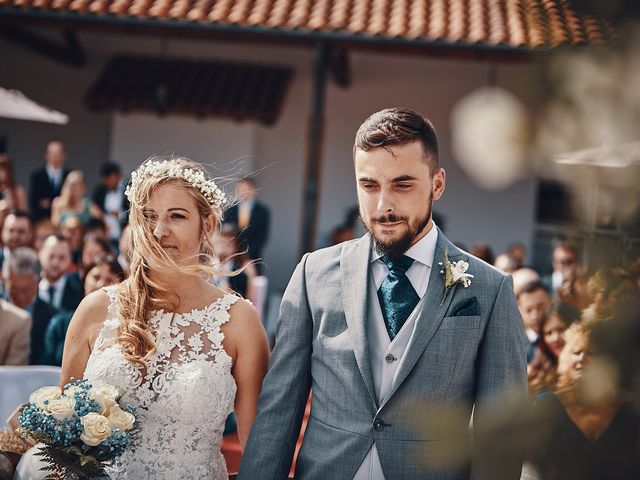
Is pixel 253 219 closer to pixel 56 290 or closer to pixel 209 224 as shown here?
pixel 56 290

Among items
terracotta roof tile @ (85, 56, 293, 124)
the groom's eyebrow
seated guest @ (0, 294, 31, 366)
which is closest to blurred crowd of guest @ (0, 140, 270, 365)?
seated guest @ (0, 294, 31, 366)

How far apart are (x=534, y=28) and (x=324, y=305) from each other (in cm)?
181

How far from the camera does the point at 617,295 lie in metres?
0.88

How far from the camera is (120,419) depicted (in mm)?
2656

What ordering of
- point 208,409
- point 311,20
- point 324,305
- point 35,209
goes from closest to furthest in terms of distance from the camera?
point 324,305, point 208,409, point 311,20, point 35,209

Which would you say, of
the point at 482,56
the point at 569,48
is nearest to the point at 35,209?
the point at 482,56

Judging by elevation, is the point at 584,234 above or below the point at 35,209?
above

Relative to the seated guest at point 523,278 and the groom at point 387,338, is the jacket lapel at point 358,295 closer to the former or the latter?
the groom at point 387,338

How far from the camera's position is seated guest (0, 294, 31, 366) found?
502 centimetres

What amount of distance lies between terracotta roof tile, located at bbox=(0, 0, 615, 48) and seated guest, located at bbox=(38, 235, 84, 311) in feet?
12.9

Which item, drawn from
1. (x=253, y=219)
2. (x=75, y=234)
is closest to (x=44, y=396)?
(x=75, y=234)

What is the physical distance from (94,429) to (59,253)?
12.8 ft

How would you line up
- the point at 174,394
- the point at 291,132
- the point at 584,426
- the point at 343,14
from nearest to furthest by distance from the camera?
the point at 584,426
the point at 174,394
the point at 343,14
the point at 291,132

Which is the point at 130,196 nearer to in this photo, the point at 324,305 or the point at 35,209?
the point at 324,305
